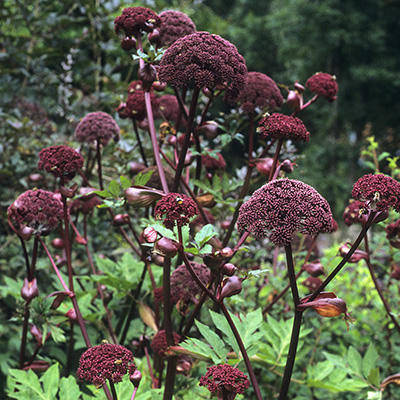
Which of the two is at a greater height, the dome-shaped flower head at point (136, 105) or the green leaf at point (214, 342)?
the dome-shaped flower head at point (136, 105)

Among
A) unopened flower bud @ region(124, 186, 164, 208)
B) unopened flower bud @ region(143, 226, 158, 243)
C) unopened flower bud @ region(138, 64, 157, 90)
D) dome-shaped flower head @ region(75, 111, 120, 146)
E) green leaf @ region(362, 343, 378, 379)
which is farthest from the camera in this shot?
green leaf @ region(362, 343, 378, 379)

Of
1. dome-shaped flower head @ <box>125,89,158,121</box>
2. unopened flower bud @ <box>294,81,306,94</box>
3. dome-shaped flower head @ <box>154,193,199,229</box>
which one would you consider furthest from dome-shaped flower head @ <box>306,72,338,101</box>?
dome-shaped flower head @ <box>154,193,199,229</box>

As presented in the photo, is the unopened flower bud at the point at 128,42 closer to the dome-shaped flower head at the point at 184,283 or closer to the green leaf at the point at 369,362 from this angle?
the dome-shaped flower head at the point at 184,283

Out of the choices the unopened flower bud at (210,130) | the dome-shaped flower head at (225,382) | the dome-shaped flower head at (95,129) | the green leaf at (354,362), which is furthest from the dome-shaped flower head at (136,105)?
the green leaf at (354,362)

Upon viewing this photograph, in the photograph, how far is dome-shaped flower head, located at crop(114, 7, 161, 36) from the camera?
152cm

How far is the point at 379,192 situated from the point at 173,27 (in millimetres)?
974

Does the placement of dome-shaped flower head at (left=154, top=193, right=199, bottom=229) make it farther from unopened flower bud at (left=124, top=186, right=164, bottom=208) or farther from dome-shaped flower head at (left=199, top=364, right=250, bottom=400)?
dome-shaped flower head at (left=199, top=364, right=250, bottom=400)

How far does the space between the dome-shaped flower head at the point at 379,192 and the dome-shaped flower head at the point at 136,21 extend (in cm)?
84

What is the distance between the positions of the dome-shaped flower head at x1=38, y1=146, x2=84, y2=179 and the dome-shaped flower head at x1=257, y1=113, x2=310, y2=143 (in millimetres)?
622

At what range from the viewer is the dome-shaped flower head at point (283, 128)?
4.55 ft

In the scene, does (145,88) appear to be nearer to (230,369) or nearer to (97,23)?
(230,369)

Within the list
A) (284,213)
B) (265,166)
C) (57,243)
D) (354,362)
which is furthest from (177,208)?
(354,362)

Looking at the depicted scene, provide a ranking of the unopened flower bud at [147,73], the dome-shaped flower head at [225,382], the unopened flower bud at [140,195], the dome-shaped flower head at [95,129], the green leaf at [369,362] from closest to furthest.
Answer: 1. the dome-shaped flower head at [225,382]
2. the unopened flower bud at [140,195]
3. the unopened flower bud at [147,73]
4. the dome-shaped flower head at [95,129]
5. the green leaf at [369,362]

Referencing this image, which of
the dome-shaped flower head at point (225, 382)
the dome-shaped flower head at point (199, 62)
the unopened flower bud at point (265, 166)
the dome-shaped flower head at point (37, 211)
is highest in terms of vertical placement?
the dome-shaped flower head at point (199, 62)
